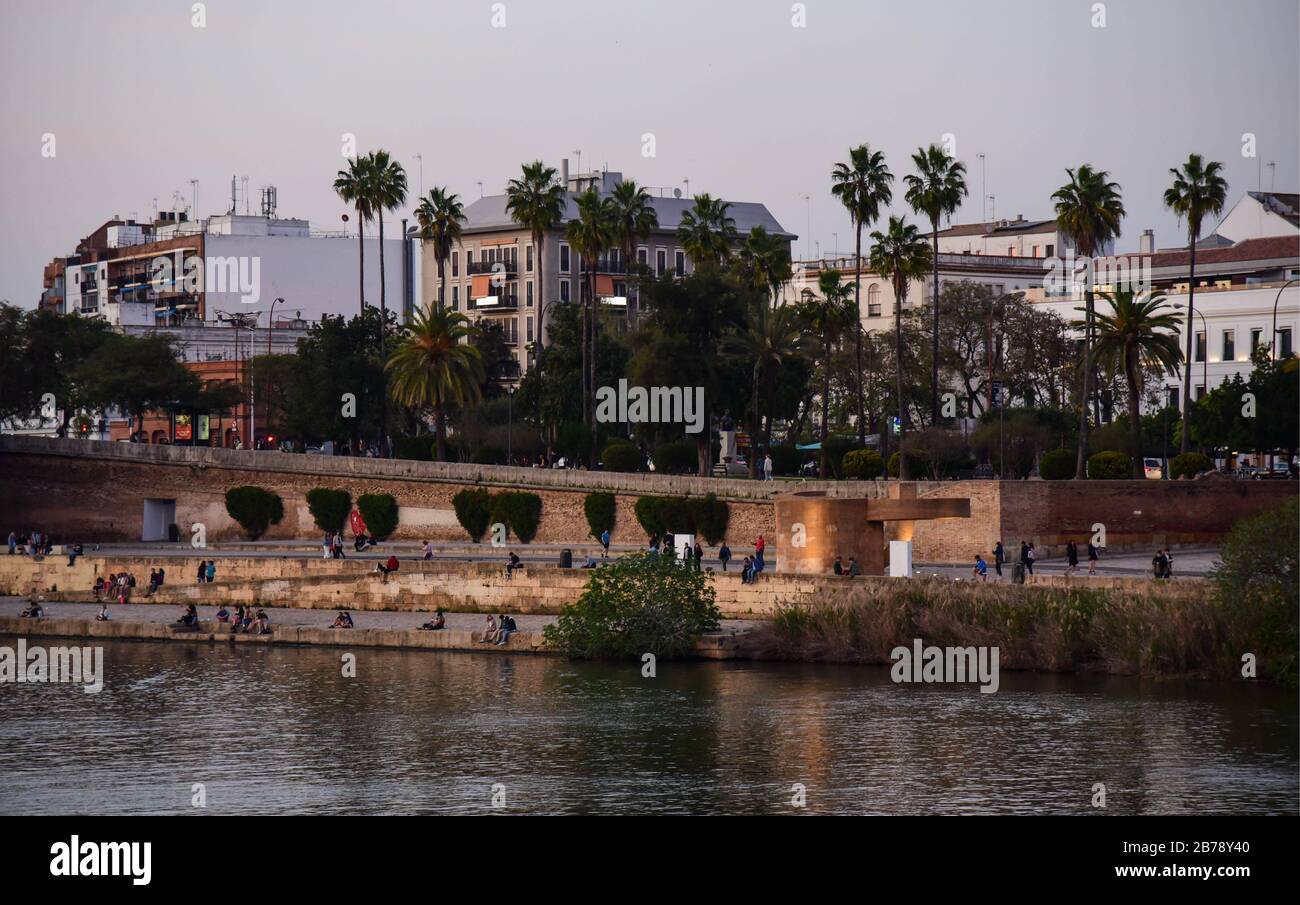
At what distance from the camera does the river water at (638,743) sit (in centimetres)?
3500

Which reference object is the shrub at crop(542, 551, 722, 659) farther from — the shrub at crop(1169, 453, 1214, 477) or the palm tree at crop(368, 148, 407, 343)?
the palm tree at crop(368, 148, 407, 343)

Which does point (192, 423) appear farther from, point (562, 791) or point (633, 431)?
point (562, 791)

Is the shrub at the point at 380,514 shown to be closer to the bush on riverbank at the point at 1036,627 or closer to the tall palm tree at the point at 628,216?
the tall palm tree at the point at 628,216

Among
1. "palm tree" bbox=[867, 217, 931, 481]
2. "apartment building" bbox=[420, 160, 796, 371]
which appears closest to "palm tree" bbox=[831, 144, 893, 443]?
"palm tree" bbox=[867, 217, 931, 481]

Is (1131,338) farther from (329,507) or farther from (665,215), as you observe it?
(665,215)

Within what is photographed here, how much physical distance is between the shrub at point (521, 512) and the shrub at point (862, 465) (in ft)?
36.0

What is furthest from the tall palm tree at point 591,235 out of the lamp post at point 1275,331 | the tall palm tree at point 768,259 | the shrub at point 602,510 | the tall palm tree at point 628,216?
the lamp post at point 1275,331

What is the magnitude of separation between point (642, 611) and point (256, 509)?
30.8 meters

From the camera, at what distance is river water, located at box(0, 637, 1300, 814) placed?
35.0m

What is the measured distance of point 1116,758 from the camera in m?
37.0

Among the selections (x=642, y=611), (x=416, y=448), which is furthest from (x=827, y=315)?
(x=642, y=611)

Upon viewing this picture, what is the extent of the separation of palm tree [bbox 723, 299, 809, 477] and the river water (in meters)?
27.5
